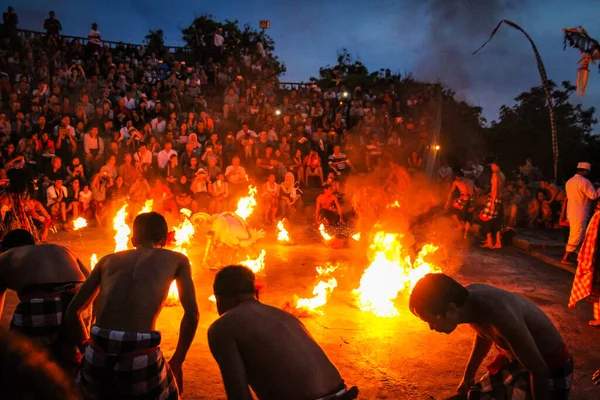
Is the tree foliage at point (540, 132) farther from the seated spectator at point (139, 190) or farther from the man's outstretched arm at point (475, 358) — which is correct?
the man's outstretched arm at point (475, 358)

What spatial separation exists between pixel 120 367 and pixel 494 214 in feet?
33.3

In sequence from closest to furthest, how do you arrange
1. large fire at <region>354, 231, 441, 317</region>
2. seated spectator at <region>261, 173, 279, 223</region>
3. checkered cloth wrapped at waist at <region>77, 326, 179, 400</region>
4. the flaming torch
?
checkered cloth wrapped at waist at <region>77, 326, 179, 400</region>, the flaming torch, large fire at <region>354, 231, 441, 317</region>, seated spectator at <region>261, 173, 279, 223</region>

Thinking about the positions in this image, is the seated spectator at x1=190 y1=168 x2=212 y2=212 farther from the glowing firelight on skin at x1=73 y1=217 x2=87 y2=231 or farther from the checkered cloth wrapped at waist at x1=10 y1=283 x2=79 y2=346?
the checkered cloth wrapped at waist at x1=10 y1=283 x2=79 y2=346

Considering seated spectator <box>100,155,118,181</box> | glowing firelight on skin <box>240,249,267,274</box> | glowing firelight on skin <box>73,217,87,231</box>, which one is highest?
seated spectator <box>100,155,118,181</box>

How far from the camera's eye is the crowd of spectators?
13.9 metres

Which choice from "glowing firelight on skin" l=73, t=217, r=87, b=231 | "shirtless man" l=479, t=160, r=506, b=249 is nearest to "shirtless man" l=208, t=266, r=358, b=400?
"shirtless man" l=479, t=160, r=506, b=249

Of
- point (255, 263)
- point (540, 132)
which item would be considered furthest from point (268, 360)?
point (540, 132)

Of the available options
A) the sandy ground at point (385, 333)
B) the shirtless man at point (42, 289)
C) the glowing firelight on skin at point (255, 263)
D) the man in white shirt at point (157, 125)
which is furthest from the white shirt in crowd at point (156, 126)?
the shirtless man at point (42, 289)

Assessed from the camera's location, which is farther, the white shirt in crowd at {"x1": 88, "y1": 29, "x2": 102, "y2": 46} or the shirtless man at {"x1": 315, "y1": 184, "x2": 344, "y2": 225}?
the white shirt in crowd at {"x1": 88, "y1": 29, "x2": 102, "y2": 46}

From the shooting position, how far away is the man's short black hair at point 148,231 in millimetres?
3342

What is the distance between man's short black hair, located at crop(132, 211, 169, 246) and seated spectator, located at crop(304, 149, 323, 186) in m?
12.6

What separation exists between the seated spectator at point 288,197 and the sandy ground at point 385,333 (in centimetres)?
453

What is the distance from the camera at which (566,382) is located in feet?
10.1

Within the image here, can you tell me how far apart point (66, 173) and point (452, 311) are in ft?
44.6
